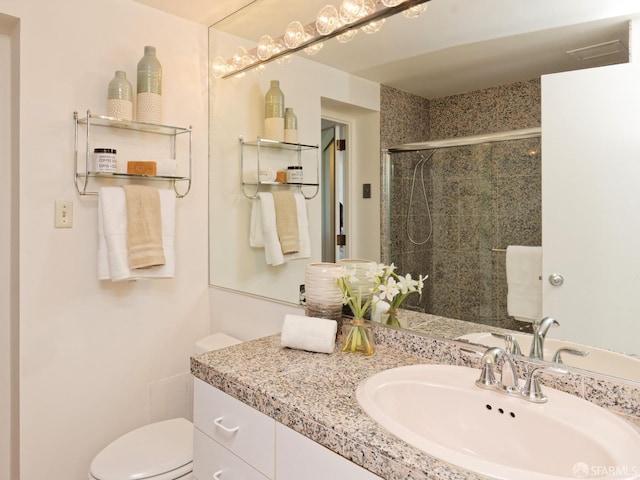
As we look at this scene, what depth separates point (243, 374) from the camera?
112 centimetres

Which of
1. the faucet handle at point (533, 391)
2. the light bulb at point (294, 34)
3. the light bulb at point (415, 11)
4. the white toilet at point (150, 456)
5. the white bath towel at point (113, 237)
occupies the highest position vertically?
the light bulb at point (294, 34)

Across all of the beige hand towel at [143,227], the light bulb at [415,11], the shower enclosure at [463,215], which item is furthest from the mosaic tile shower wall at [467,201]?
the beige hand towel at [143,227]

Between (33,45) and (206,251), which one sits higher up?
(33,45)

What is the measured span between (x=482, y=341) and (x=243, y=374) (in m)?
0.66

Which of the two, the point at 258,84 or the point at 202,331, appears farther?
the point at 202,331

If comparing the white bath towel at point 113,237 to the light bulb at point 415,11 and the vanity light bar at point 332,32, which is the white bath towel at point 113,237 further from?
the light bulb at point 415,11

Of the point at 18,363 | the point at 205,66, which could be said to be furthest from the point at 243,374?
the point at 205,66

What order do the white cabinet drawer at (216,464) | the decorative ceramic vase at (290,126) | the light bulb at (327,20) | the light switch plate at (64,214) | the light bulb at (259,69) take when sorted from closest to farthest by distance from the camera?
1. the white cabinet drawer at (216,464)
2. the light bulb at (327,20)
3. the light switch plate at (64,214)
4. the decorative ceramic vase at (290,126)
5. the light bulb at (259,69)

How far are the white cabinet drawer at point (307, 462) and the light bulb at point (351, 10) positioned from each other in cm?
134

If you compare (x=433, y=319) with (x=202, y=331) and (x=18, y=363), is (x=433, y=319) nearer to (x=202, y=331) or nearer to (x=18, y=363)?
(x=202, y=331)

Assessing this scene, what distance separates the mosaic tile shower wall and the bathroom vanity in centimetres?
18

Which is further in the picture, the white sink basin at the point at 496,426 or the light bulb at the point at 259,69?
the light bulb at the point at 259,69

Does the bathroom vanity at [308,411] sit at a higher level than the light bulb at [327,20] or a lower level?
lower

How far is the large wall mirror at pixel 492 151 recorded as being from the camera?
0.99 m
